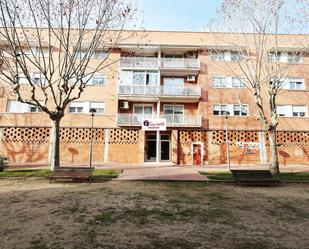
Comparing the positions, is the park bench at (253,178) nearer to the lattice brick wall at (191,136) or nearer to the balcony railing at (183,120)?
the balcony railing at (183,120)

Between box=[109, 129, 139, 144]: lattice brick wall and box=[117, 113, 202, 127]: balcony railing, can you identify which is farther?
box=[109, 129, 139, 144]: lattice brick wall

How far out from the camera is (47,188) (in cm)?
953

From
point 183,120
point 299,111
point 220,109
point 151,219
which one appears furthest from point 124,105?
point 151,219

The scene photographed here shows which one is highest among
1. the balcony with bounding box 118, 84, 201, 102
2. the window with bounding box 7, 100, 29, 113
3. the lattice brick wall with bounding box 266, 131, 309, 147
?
the balcony with bounding box 118, 84, 201, 102

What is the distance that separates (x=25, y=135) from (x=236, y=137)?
1973 centimetres

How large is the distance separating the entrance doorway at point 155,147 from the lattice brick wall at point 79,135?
176 inches

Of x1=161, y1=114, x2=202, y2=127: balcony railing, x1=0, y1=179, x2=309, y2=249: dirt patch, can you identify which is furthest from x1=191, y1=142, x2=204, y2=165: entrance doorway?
x1=0, y1=179, x2=309, y2=249: dirt patch

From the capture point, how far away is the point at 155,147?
24453 mm

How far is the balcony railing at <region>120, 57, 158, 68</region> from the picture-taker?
25.0 metres

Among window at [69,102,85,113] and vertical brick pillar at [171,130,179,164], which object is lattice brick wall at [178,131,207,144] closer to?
vertical brick pillar at [171,130,179,164]

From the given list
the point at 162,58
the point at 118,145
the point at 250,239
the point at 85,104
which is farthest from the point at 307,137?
the point at 250,239

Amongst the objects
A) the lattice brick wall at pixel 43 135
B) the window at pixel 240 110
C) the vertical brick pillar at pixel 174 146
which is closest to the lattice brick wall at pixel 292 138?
the window at pixel 240 110

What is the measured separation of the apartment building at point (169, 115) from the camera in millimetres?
23281

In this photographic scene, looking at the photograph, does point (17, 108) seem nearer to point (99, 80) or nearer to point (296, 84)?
point (99, 80)
